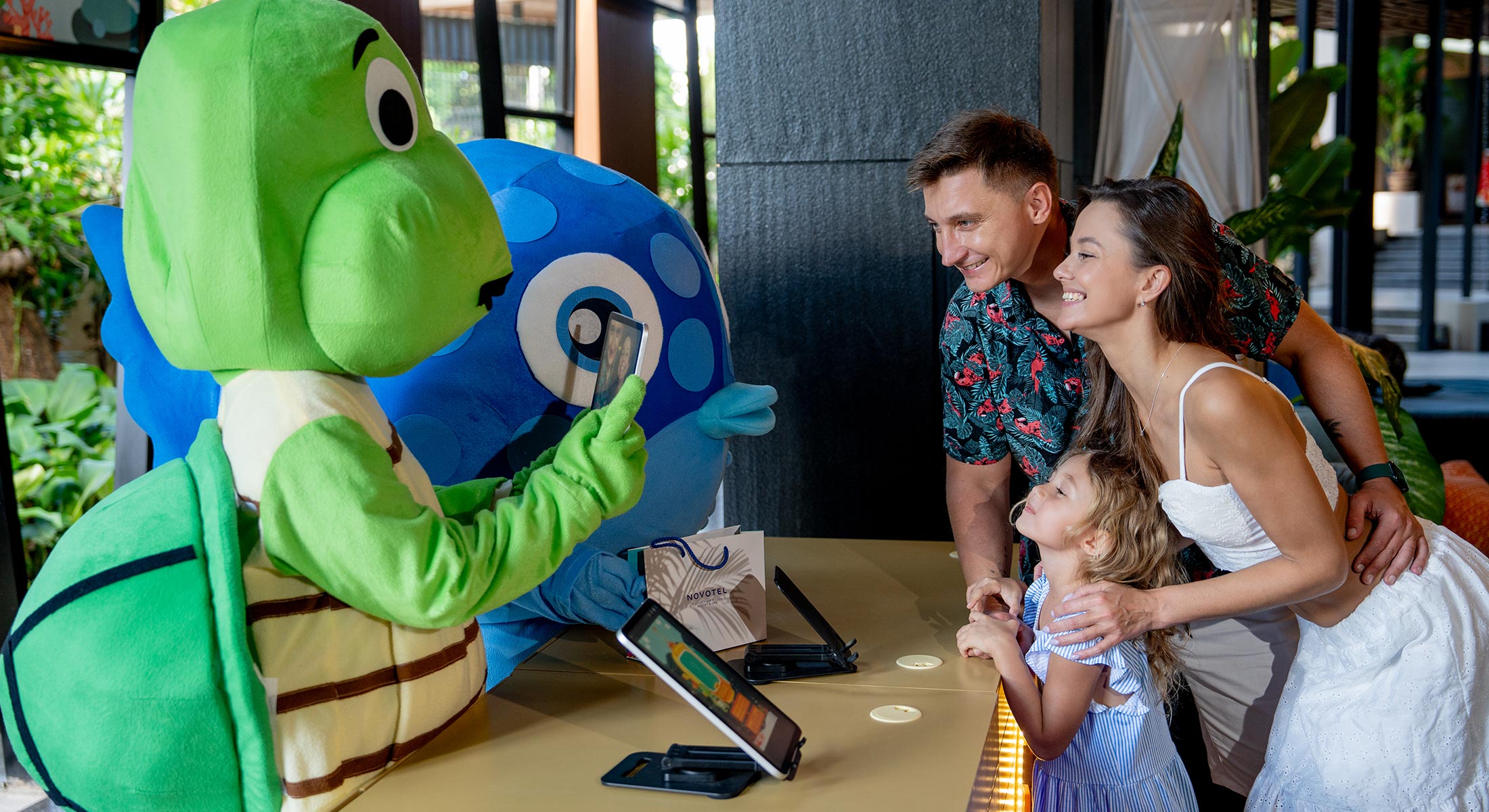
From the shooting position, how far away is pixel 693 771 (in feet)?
4.11

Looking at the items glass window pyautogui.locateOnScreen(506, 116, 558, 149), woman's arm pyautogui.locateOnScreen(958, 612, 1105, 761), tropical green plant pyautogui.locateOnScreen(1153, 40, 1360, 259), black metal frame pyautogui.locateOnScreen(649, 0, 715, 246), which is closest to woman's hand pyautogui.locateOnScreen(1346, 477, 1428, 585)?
woman's arm pyautogui.locateOnScreen(958, 612, 1105, 761)

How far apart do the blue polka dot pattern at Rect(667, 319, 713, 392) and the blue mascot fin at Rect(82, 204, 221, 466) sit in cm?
67

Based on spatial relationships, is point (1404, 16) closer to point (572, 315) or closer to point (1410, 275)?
point (1410, 275)

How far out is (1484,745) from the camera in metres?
1.71

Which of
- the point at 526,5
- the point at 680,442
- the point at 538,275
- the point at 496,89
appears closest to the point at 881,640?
the point at 680,442

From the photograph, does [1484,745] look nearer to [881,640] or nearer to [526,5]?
[881,640]

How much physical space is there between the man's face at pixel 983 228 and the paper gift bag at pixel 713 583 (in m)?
0.61

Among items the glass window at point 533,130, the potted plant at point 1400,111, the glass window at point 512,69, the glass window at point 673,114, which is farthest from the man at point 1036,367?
the potted plant at point 1400,111

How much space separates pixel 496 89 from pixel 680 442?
10.8 feet

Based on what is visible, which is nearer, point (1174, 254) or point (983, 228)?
point (1174, 254)

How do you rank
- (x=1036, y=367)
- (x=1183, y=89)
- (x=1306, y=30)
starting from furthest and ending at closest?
1. (x=1306, y=30)
2. (x=1183, y=89)
3. (x=1036, y=367)

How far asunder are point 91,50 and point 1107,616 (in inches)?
90.0

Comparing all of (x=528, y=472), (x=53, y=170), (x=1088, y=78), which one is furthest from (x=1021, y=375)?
(x=1088, y=78)

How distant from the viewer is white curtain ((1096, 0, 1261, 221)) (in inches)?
156
